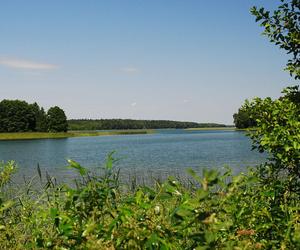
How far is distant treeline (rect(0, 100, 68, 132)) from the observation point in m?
132

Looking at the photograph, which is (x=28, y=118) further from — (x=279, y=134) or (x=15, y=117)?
(x=279, y=134)

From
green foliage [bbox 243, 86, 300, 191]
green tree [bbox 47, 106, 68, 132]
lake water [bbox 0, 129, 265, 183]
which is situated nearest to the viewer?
green foliage [bbox 243, 86, 300, 191]

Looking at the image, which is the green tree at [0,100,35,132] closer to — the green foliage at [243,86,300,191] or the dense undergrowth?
the green foliage at [243,86,300,191]

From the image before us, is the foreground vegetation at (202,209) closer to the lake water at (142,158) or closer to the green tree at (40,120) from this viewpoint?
the lake water at (142,158)

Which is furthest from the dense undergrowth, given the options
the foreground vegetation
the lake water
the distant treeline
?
the distant treeline

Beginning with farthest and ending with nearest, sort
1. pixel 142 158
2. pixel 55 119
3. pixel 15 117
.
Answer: pixel 55 119 → pixel 15 117 → pixel 142 158

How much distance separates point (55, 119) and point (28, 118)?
873 cm

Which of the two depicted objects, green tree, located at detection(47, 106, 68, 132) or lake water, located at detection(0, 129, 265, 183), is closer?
lake water, located at detection(0, 129, 265, 183)

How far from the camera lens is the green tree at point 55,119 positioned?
135m

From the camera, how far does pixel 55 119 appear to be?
134875 mm

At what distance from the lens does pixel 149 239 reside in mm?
2588

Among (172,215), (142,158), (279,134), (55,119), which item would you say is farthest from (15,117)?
(172,215)

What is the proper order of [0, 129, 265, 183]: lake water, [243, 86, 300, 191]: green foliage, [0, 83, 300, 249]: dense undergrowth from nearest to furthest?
[0, 83, 300, 249]: dense undergrowth → [243, 86, 300, 191]: green foliage → [0, 129, 265, 183]: lake water

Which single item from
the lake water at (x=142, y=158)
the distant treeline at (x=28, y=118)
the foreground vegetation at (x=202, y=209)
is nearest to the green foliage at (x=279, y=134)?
the foreground vegetation at (x=202, y=209)
